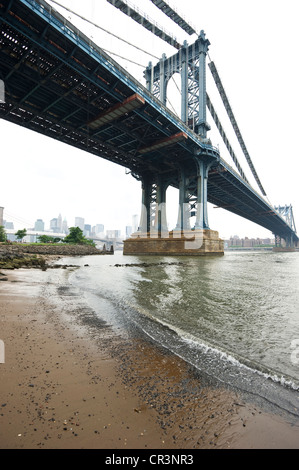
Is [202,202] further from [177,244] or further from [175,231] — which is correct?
[177,244]

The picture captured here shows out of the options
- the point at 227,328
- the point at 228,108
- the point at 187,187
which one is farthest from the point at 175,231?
the point at 228,108

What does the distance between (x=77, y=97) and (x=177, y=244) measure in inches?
828

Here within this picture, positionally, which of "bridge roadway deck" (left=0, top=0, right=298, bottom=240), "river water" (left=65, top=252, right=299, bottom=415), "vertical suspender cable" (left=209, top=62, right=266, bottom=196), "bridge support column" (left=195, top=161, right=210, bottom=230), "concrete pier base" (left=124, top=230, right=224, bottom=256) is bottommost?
"river water" (left=65, top=252, right=299, bottom=415)

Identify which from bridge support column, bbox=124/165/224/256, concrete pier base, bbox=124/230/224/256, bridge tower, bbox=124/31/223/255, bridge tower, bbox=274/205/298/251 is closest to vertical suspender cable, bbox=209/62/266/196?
bridge tower, bbox=124/31/223/255

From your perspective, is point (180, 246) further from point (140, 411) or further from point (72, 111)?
point (140, 411)

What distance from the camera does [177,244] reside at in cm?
3170

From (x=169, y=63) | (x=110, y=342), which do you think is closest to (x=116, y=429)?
(x=110, y=342)

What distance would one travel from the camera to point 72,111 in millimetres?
25469

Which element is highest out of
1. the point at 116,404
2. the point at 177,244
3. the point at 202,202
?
the point at 202,202

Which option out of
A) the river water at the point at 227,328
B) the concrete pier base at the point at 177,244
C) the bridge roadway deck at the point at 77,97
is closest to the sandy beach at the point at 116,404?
the river water at the point at 227,328

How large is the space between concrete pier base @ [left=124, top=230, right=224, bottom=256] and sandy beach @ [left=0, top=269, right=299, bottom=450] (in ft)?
91.5

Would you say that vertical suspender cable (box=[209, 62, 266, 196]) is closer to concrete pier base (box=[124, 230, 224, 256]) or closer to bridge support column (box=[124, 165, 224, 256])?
bridge support column (box=[124, 165, 224, 256])

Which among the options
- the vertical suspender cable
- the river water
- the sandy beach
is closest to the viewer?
the sandy beach

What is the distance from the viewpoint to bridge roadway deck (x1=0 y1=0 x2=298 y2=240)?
1560cm
